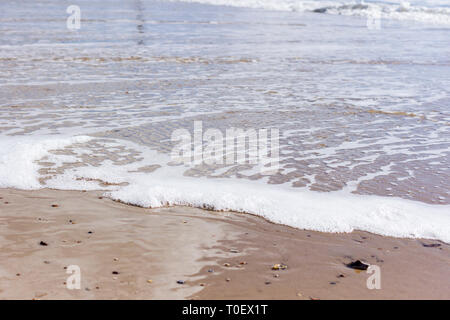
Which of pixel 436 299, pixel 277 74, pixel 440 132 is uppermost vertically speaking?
pixel 277 74

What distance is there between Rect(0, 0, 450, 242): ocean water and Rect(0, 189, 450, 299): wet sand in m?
0.25

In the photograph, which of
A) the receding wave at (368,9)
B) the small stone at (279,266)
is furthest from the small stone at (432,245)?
the receding wave at (368,9)

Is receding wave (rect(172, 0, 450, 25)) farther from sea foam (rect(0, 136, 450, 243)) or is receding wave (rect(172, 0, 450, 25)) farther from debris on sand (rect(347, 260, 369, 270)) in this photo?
debris on sand (rect(347, 260, 369, 270))

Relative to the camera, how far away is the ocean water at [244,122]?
168 inches

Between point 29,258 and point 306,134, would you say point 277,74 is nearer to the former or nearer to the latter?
point 306,134

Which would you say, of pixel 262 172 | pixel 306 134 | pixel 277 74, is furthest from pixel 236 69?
pixel 262 172

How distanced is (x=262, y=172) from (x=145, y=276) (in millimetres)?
2185

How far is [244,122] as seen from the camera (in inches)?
264

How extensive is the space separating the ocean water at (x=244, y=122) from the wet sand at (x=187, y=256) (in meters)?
0.25

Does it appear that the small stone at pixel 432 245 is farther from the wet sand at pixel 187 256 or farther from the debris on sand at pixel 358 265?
the debris on sand at pixel 358 265

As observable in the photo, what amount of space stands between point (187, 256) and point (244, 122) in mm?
3649

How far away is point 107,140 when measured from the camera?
18.9ft

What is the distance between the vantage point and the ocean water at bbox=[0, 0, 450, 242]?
427 cm
